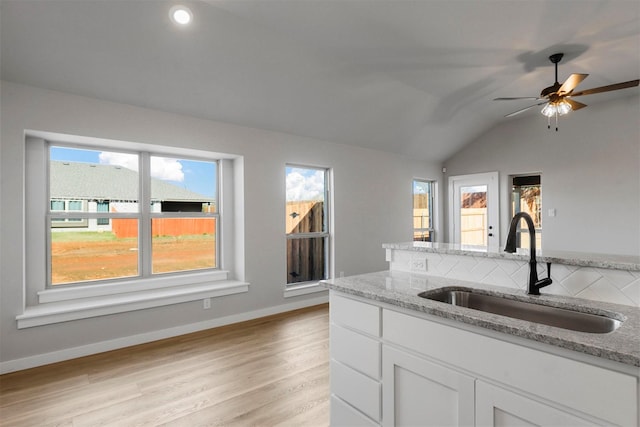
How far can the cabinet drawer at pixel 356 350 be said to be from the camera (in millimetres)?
1526

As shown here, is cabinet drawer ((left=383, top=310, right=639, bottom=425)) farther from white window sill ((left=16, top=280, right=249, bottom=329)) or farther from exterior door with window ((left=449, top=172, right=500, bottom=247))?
exterior door with window ((left=449, top=172, right=500, bottom=247))

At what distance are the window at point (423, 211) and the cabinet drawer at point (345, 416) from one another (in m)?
4.90

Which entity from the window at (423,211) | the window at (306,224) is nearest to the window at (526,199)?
the window at (423,211)

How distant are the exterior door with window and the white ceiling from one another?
2184 millimetres

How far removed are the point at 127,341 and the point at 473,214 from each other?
6.05 meters

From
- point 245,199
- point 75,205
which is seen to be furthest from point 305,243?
point 75,205

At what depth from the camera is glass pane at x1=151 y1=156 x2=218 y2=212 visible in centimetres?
373

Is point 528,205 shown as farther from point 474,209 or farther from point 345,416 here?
point 345,416

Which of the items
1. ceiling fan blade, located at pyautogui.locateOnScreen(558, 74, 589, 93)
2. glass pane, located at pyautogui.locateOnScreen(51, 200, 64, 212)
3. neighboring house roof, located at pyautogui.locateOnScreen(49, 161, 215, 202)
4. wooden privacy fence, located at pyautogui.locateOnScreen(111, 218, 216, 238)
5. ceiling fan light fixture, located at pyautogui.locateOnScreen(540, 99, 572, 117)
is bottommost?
wooden privacy fence, located at pyautogui.locateOnScreen(111, 218, 216, 238)

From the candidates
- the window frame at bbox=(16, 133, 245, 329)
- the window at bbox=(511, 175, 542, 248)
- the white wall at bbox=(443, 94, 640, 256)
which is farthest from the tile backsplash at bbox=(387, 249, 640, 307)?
the window at bbox=(511, 175, 542, 248)

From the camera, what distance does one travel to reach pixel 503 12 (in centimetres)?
263

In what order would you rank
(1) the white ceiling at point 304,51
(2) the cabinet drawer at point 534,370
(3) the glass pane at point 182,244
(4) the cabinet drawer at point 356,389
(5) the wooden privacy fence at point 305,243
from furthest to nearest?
1. (5) the wooden privacy fence at point 305,243
2. (3) the glass pane at point 182,244
3. (1) the white ceiling at point 304,51
4. (4) the cabinet drawer at point 356,389
5. (2) the cabinet drawer at point 534,370

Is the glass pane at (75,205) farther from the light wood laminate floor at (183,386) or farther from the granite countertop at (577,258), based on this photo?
the granite countertop at (577,258)

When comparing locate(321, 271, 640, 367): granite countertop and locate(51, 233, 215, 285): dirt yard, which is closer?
locate(321, 271, 640, 367): granite countertop
